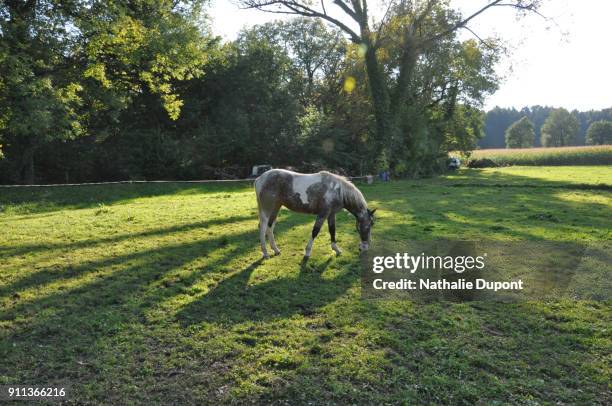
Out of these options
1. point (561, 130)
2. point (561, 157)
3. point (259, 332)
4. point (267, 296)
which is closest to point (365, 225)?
point (267, 296)

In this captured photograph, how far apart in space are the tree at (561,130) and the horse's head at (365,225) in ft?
472

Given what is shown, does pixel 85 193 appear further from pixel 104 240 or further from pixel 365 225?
pixel 365 225

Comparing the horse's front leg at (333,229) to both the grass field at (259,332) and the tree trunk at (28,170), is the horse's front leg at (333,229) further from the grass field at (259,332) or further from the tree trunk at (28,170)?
the tree trunk at (28,170)

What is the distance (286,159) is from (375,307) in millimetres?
29710

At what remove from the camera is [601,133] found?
123000mm

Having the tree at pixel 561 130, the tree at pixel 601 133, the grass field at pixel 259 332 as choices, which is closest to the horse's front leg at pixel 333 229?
the grass field at pixel 259 332

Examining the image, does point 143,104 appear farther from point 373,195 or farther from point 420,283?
point 420,283

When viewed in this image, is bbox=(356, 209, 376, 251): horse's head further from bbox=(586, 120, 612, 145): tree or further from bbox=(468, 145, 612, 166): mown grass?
bbox=(586, 120, 612, 145): tree

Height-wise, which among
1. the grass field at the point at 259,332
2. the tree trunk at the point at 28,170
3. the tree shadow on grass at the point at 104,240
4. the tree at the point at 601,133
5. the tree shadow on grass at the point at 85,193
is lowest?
the grass field at the point at 259,332

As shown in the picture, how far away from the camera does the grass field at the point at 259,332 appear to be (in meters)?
5.13

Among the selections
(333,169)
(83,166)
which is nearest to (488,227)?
(333,169)

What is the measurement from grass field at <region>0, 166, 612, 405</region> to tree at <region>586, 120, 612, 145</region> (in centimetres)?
13705

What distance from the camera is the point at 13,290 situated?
27.1 feet

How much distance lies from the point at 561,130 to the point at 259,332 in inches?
5918
